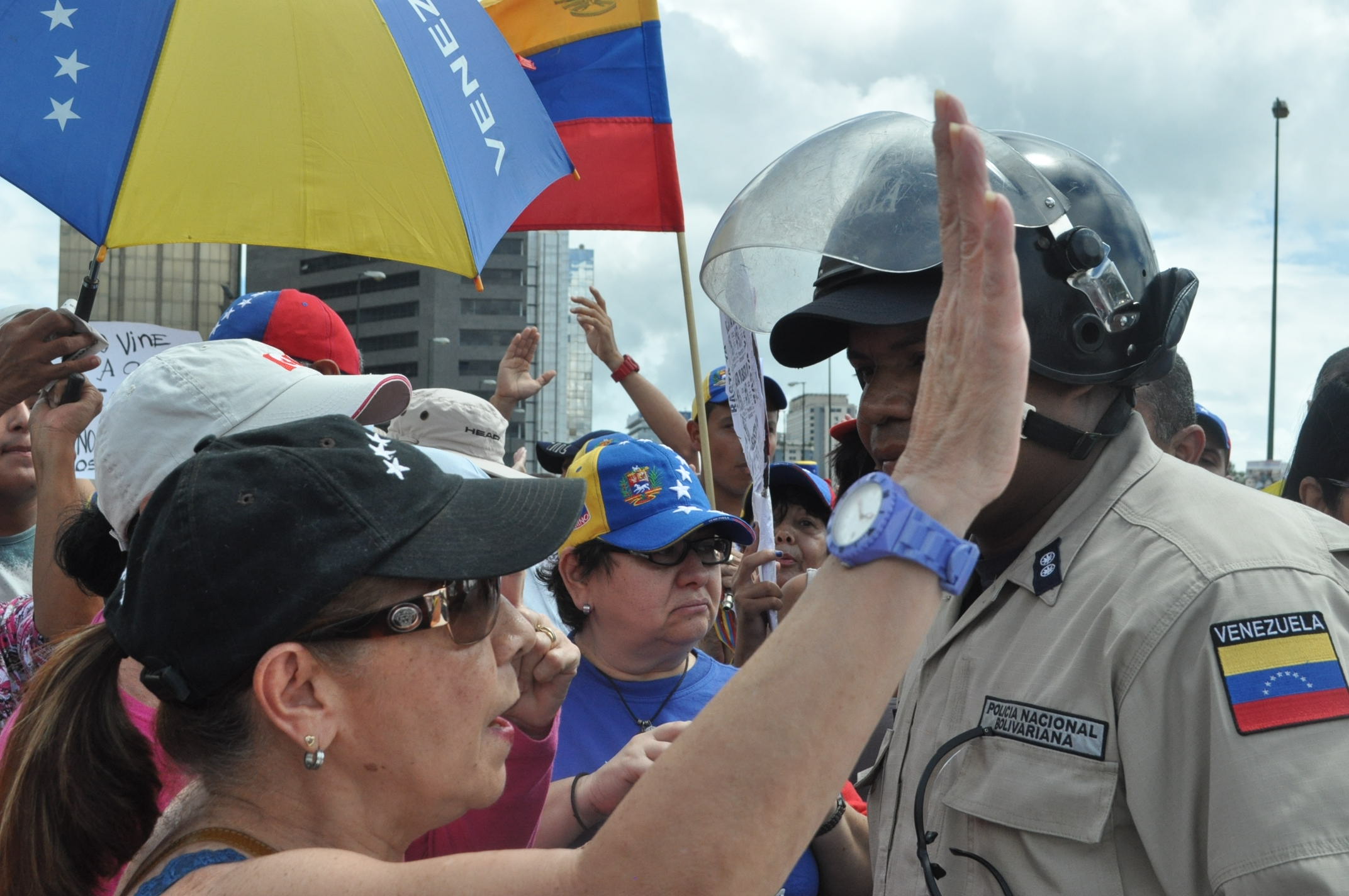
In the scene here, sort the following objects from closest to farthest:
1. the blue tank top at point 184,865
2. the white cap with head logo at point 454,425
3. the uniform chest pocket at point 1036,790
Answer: the blue tank top at point 184,865 < the uniform chest pocket at point 1036,790 < the white cap with head logo at point 454,425

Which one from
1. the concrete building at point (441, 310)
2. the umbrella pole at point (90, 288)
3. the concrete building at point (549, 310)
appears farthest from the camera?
the concrete building at point (549, 310)

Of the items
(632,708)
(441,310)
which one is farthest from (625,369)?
(441,310)

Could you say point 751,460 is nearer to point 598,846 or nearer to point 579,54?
point 579,54

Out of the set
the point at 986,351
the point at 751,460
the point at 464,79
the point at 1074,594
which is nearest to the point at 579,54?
the point at 464,79

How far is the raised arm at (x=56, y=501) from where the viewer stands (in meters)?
3.05

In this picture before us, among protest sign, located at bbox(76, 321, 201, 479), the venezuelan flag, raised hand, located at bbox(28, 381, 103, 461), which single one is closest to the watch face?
raised hand, located at bbox(28, 381, 103, 461)

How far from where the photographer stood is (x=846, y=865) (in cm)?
275

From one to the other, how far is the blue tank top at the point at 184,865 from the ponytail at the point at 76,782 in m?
0.29

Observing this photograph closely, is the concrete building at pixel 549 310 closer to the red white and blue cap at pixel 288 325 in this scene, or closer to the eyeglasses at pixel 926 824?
the red white and blue cap at pixel 288 325

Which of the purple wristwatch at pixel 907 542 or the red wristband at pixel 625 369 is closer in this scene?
the purple wristwatch at pixel 907 542

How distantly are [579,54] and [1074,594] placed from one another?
3682 millimetres

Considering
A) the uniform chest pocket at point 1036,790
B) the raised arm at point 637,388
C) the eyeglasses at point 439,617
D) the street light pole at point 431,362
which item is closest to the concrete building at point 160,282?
the street light pole at point 431,362

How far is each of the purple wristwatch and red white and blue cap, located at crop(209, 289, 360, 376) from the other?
9.71 ft

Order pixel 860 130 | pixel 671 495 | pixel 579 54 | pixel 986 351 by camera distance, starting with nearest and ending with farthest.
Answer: pixel 986 351
pixel 860 130
pixel 671 495
pixel 579 54
